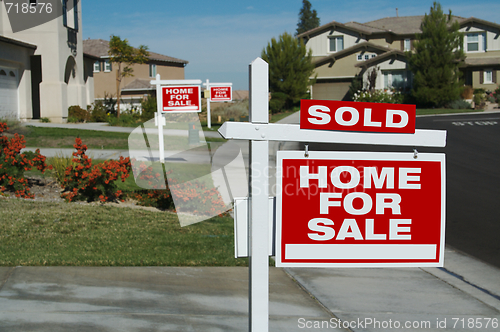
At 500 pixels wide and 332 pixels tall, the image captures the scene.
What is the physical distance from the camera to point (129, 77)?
162 feet

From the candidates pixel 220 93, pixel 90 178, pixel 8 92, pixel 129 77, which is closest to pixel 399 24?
pixel 220 93

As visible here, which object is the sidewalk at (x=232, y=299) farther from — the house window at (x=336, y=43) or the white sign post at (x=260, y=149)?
the house window at (x=336, y=43)

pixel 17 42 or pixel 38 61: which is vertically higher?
pixel 17 42

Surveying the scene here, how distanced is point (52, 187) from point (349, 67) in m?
37.0

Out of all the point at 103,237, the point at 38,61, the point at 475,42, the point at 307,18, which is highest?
the point at 307,18

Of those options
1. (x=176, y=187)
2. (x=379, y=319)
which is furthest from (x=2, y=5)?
(x=379, y=319)

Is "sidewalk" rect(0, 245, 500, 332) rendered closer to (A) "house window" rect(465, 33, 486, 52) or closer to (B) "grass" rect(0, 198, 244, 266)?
(B) "grass" rect(0, 198, 244, 266)

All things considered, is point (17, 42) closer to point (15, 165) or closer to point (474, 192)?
point (15, 165)

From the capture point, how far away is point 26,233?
6.71 meters

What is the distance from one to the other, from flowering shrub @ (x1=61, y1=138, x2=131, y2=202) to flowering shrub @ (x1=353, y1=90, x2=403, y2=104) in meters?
26.5

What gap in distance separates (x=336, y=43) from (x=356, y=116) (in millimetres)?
45773

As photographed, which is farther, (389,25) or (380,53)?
(389,25)

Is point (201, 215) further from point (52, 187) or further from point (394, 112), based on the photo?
point (394, 112)

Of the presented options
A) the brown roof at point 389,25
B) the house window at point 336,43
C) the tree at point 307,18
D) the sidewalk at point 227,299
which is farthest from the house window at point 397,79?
the tree at point 307,18
